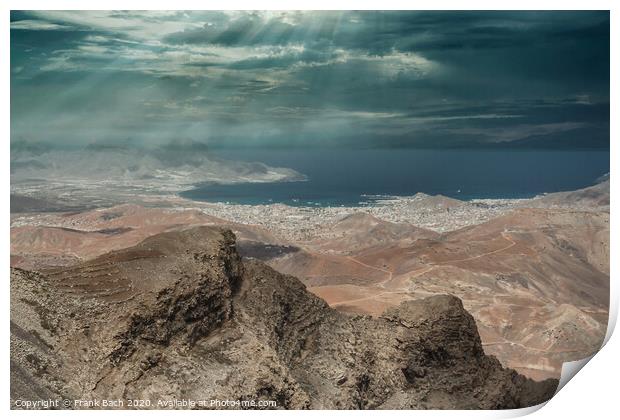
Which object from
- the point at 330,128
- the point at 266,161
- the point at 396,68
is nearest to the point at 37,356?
the point at 266,161

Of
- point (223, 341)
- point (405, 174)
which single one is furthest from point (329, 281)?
point (223, 341)

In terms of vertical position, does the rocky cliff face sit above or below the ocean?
below

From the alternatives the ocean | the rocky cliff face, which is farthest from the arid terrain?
the ocean

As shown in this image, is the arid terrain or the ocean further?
the ocean

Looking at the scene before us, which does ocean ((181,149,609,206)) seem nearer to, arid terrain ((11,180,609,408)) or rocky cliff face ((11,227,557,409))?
arid terrain ((11,180,609,408))

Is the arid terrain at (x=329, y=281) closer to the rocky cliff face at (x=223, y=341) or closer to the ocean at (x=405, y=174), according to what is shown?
the rocky cliff face at (x=223, y=341)

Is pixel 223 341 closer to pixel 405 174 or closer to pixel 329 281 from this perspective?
pixel 329 281

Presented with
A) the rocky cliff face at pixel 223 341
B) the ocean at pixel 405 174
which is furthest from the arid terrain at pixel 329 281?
the ocean at pixel 405 174

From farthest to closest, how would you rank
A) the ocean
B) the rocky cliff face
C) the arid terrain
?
1. the ocean
2. the arid terrain
3. the rocky cliff face
